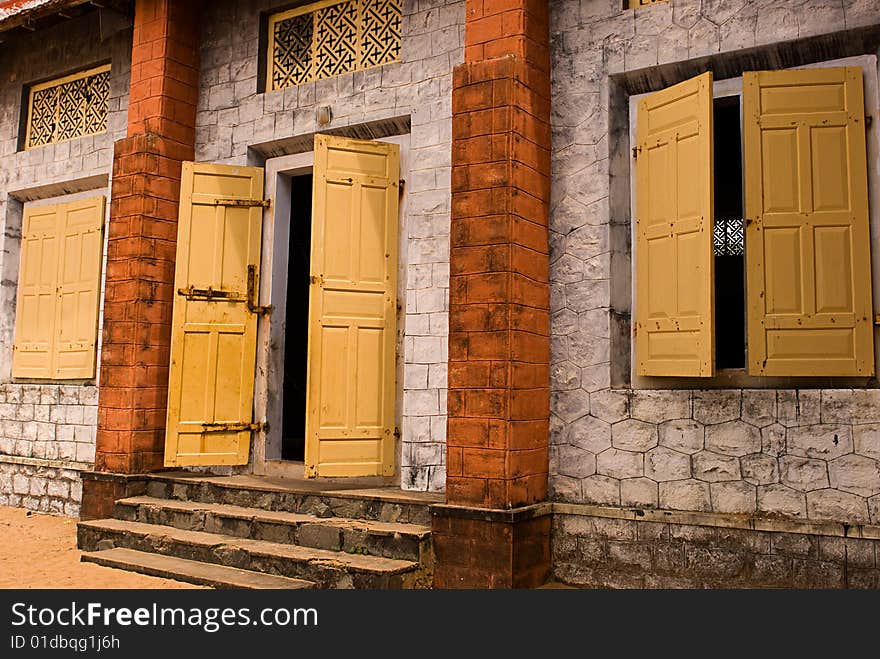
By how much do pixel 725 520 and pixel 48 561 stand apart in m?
4.76

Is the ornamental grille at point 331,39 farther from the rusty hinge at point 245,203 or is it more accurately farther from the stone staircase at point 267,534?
the stone staircase at point 267,534

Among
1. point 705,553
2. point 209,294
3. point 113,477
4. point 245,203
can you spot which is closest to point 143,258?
point 209,294

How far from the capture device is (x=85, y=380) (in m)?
8.07

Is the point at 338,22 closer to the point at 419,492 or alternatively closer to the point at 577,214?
the point at 577,214

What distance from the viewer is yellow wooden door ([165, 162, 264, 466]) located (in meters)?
6.72

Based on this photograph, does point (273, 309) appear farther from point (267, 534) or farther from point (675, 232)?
point (675, 232)

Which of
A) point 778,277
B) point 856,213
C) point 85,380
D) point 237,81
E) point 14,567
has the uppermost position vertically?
point 237,81

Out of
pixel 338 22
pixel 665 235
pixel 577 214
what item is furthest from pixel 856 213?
pixel 338 22

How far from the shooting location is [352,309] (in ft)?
20.0

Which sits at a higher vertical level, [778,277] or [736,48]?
[736,48]

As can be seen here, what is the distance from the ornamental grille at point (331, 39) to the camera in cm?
648

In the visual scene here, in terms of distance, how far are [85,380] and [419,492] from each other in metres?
4.09

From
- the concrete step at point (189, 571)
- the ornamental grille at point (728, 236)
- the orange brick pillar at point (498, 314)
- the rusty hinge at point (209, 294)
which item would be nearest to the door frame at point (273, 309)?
the rusty hinge at point (209, 294)

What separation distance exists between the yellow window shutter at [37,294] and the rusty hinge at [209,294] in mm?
2411
